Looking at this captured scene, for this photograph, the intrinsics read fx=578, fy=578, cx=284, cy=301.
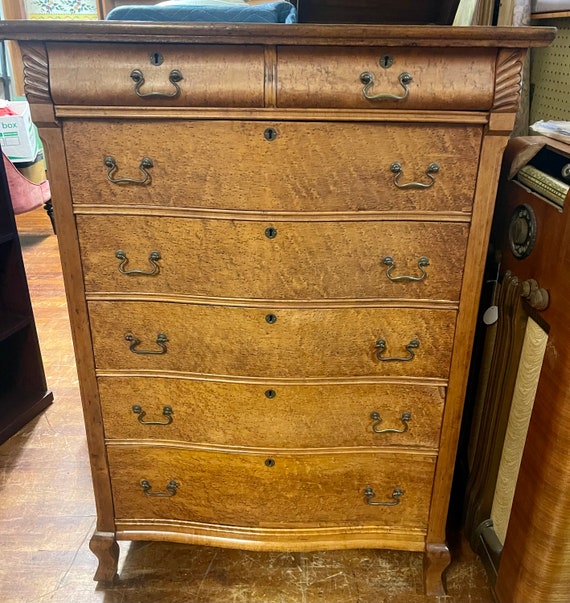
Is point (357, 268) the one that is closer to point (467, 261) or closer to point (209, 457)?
point (467, 261)

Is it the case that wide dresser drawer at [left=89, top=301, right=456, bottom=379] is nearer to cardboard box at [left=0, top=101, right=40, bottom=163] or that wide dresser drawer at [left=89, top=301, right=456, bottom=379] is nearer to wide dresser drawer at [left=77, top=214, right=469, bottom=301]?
wide dresser drawer at [left=77, top=214, right=469, bottom=301]

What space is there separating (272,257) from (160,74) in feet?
1.31

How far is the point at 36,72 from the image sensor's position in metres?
1.06

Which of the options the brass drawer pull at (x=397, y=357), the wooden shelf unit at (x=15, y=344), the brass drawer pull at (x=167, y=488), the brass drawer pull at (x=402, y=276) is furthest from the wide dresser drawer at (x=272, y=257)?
the wooden shelf unit at (x=15, y=344)

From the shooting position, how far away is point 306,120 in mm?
1073

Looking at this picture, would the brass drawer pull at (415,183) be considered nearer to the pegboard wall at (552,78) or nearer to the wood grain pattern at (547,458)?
the wood grain pattern at (547,458)

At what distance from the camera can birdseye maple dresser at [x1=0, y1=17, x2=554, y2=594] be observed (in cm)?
104

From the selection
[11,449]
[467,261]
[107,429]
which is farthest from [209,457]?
[11,449]

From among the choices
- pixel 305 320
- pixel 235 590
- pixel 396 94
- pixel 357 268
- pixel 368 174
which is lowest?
pixel 235 590

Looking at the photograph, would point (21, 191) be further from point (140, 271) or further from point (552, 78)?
point (552, 78)

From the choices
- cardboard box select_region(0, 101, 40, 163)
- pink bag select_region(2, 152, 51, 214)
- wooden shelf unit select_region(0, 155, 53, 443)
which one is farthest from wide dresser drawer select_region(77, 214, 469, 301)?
cardboard box select_region(0, 101, 40, 163)

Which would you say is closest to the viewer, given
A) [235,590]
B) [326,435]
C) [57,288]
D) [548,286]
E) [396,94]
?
[396,94]

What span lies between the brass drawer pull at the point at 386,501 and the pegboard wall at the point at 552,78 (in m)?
1.07

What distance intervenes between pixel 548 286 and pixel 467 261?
17 cm
